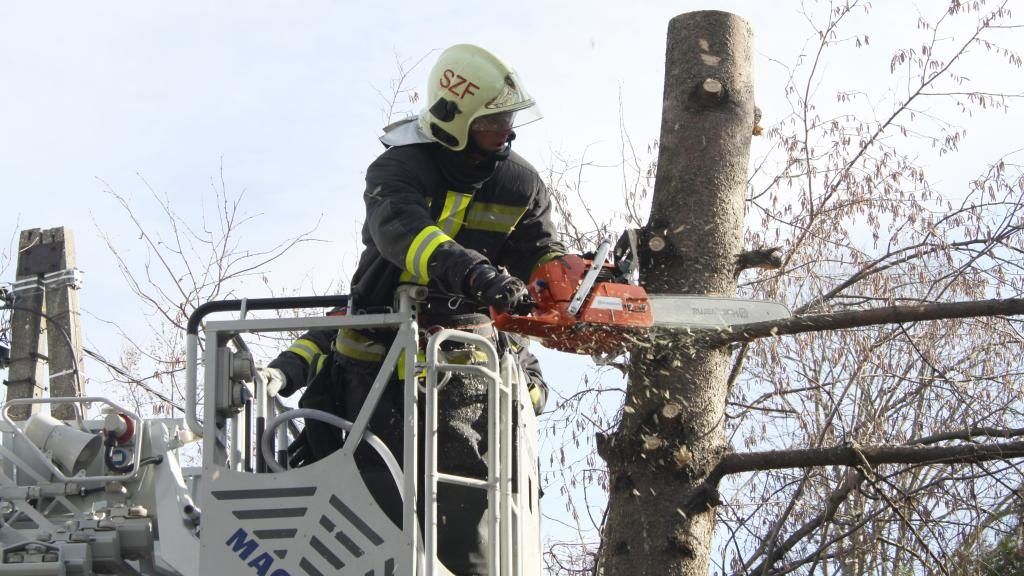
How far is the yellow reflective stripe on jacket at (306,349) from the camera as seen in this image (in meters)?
5.16

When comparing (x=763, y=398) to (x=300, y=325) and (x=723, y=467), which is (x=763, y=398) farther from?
(x=300, y=325)

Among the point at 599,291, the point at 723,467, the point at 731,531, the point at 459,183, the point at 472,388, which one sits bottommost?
the point at 731,531

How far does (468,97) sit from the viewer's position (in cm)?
493

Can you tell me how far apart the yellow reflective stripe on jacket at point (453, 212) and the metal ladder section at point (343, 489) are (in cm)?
70

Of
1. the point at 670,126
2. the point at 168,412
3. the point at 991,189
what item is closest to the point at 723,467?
the point at 670,126

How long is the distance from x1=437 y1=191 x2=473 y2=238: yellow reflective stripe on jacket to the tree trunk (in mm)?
989

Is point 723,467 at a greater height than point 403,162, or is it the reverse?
point 403,162

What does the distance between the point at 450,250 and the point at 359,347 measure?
0.74 metres

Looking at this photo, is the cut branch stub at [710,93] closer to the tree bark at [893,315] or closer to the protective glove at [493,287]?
the tree bark at [893,315]

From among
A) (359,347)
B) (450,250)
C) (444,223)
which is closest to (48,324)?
(359,347)

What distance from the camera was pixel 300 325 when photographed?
4.14 meters

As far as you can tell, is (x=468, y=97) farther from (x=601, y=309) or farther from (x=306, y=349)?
(x=306, y=349)

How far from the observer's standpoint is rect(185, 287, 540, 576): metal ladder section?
394 cm

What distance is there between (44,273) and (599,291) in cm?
538
